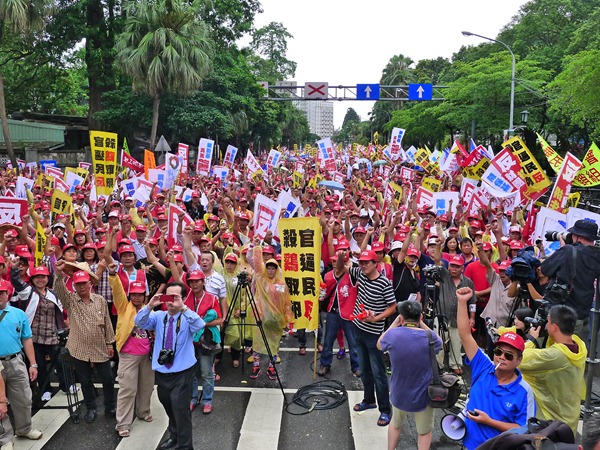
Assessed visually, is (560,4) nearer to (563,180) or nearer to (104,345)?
(563,180)

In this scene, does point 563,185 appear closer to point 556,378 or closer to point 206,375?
point 556,378

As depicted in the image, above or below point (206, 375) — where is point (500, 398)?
above

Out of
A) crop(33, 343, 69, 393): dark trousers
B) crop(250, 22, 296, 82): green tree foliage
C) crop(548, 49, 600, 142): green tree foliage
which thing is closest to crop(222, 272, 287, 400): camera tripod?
crop(33, 343, 69, 393): dark trousers

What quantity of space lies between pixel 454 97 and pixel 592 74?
13313 millimetres

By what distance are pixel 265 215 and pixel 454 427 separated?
5.61 meters

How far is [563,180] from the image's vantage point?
28.9 feet

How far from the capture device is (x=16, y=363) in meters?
4.91

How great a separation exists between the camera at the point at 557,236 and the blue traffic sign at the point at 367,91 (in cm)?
3218

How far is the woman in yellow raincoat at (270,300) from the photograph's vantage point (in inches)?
253

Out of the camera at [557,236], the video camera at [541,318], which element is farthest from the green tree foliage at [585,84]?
the video camera at [541,318]

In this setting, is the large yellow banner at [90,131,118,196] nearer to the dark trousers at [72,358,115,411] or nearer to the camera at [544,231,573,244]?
the dark trousers at [72,358,115,411]

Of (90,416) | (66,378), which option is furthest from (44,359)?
(90,416)

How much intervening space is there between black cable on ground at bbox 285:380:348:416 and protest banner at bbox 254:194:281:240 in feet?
9.30

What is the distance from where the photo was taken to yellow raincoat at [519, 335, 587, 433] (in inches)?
136
